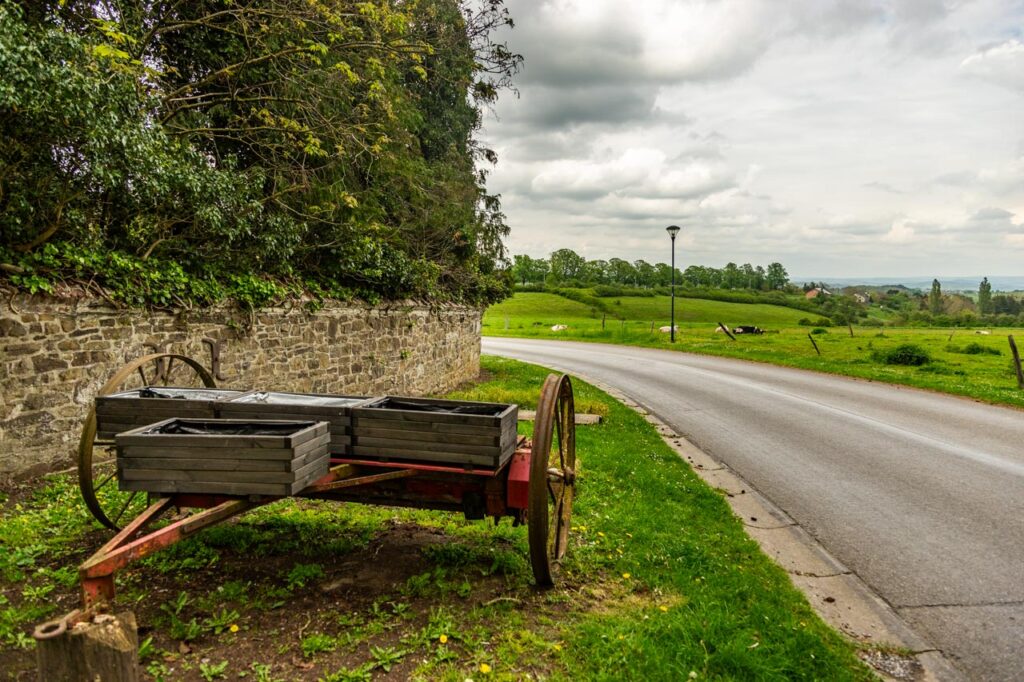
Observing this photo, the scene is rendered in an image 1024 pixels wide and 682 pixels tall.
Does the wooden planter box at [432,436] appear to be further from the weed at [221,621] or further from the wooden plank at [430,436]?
the weed at [221,621]

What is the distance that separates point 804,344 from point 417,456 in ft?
118

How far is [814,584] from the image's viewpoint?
526cm

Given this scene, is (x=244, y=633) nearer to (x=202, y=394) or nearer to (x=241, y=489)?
(x=241, y=489)

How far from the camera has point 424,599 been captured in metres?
4.46

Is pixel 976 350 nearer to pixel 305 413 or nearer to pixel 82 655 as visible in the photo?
pixel 305 413

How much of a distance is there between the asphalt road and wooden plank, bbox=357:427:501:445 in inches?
142

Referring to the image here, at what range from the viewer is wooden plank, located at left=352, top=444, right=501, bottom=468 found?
163 inches

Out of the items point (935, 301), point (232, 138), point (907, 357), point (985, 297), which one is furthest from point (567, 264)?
point (232, 138)

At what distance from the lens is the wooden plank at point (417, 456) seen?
4.15m

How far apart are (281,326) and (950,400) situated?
16.5m

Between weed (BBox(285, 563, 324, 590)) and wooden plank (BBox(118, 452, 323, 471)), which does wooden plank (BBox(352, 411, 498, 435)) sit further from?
weed (BBox(285, 563, 324, 590))

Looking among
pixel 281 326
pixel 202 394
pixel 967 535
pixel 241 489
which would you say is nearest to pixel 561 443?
pixel 241 489

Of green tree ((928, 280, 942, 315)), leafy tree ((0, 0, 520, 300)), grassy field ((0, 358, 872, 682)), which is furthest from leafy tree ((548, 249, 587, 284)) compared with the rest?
grassy field ((0, 358, 872, 682))

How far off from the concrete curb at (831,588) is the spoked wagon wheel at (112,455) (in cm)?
563
